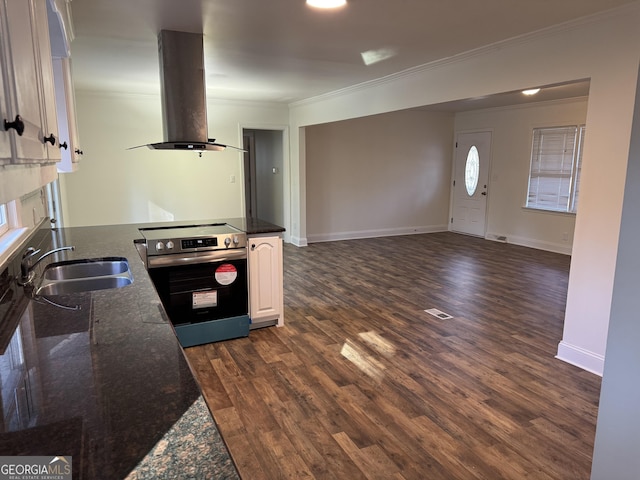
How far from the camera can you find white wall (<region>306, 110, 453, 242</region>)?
7.31 m

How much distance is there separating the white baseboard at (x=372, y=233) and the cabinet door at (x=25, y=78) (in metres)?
6.38

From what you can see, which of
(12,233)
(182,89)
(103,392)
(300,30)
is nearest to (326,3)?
(300,30)

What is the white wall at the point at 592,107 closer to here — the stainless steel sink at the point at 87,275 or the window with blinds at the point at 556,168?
the stainless steel sink at the point at 87,275

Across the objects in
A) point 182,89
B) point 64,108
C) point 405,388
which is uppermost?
point 182,89

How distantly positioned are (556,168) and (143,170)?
6.31 metres

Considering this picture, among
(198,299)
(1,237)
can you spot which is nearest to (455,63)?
(198,299)

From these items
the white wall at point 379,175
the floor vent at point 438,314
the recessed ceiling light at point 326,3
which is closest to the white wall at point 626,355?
the recessed ceiling light at point 326,3

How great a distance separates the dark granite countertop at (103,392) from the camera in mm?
733

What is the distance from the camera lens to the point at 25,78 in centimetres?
90

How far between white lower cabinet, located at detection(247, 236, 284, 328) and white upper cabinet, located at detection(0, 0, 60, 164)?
2.16 m

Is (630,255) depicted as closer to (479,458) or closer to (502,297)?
(479,458)

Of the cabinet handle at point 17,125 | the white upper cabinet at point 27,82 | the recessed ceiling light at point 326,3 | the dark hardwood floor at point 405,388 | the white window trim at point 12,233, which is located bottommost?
the dark hardwood floor at point 405,388

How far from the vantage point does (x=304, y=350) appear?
125 inches

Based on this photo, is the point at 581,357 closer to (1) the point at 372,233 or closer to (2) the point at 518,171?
(2) the point at 518,171
